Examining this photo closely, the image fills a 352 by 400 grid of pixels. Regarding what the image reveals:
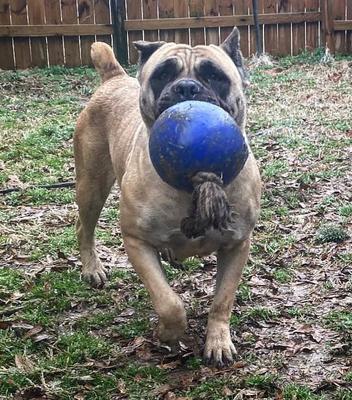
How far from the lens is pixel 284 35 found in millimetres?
14750

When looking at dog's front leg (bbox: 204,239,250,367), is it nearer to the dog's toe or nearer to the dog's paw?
the dog's toe

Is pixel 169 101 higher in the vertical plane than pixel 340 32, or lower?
higher

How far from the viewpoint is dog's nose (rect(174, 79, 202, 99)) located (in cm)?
374

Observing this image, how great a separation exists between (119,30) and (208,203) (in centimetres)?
1125

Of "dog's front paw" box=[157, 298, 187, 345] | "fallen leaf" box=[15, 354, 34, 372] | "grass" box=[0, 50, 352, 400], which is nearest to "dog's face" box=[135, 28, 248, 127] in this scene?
"dog's front paw" box=[157, 298, 187, 345]

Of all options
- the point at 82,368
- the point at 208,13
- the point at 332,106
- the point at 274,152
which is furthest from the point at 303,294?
the point at 208,13

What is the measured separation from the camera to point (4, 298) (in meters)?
4.89

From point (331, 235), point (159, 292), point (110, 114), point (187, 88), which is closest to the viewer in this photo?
point (187, 88)

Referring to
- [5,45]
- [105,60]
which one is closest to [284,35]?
[5,45]

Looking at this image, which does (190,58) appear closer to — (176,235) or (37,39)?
(176,235)

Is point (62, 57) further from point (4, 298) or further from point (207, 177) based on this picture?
point (207, 177)

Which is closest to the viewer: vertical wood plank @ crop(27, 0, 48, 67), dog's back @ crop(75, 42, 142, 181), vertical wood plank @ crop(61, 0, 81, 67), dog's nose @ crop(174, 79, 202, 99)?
dog's nose @ crop(174, 79, 202, 99)

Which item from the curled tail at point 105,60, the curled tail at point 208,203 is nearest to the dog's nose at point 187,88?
the curled tail at point 208,203

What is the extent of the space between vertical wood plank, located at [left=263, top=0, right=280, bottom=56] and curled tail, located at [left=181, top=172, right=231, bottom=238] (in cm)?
1163
